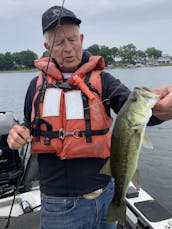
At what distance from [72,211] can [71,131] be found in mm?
686

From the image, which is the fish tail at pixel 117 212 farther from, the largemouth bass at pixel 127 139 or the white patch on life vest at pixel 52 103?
the white patch on life vest at pixel 52 103

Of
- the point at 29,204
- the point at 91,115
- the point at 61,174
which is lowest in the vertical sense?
the point at 29,204

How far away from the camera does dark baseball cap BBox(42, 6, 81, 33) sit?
2.89 meters

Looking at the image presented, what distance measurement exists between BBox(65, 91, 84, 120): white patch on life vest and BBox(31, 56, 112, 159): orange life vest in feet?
0.09

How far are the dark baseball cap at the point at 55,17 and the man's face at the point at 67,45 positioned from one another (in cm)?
6

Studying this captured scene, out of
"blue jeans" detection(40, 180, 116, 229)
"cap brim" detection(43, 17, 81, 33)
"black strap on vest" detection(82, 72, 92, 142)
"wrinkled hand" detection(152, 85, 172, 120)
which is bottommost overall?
"blue jeans" detection(40, 180, 116, 229)

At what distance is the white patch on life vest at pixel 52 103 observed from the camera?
9.94 feet

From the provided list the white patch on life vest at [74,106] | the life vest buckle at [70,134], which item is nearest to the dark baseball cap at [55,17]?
the white patch on life vest at [74,106]

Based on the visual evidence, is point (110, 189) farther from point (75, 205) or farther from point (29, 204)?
point (29, 204)

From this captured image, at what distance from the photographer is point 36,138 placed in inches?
118

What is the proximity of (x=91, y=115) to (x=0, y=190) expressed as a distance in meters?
2.98

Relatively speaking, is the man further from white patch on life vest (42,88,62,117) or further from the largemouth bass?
the largemouth bass

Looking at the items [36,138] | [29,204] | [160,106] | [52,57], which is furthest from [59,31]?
[29,204]

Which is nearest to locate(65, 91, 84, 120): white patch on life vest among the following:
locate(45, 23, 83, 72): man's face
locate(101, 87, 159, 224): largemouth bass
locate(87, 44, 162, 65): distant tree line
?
locate(45, 23, 83, 72): man's face
